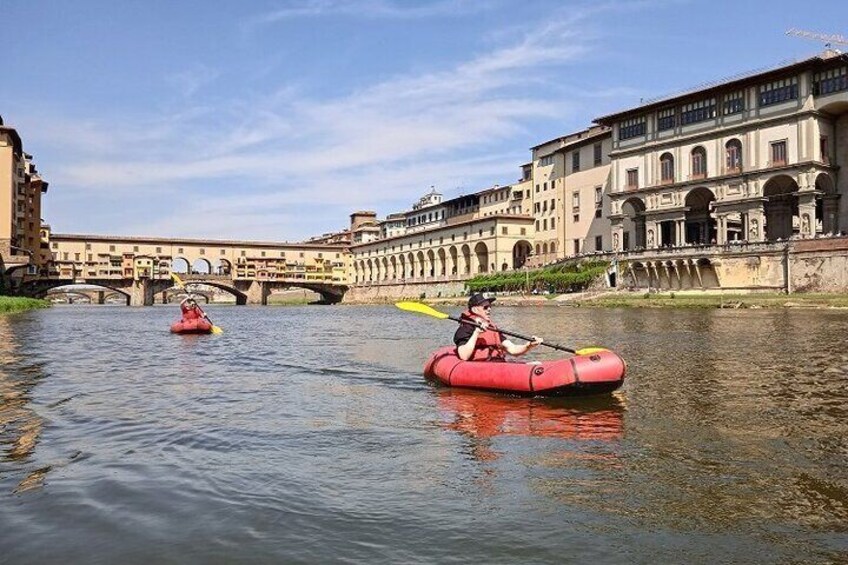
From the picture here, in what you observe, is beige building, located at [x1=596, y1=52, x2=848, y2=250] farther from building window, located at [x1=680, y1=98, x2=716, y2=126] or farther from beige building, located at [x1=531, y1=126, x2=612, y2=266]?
beige building, located at [x1=531, y1=126, x2=612, y2=266]

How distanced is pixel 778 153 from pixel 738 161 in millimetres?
3518

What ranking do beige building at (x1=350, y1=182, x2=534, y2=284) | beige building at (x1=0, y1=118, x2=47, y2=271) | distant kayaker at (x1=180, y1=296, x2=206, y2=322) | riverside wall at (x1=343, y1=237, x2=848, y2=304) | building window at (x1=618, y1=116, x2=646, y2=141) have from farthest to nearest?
beige building at (x1=350, y1=182, x2=534, y2=284) < beige building at (x1=0, y1=118, x2=47, y2=271) < building window at (x1=618, y1=116, x2=646, y2=141) < riverside wall at (x1=343, y1=237, x2=848, y2=304) < distant kayaker at (x1=180, y1=296, x2=206, y2=322)

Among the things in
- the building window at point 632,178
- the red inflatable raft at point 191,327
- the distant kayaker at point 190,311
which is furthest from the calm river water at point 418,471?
the building window at point 632,178

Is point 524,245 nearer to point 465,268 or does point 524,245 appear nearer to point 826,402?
point 465,268

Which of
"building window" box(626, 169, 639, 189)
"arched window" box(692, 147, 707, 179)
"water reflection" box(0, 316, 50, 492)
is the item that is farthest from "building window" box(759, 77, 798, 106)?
"water reflection" box(0, 316, 50, 492)

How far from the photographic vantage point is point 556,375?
41.4ft

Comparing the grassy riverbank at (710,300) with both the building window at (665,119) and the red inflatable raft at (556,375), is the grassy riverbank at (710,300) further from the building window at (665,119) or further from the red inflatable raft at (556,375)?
the red inflatable raft at (556,375)

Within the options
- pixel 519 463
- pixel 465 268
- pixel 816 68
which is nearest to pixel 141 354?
pixel 519 463

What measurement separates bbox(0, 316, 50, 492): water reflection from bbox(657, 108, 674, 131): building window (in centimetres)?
5797

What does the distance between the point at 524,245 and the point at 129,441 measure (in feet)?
281

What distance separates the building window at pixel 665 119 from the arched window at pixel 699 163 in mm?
3767

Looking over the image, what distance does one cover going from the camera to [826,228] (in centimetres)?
5684

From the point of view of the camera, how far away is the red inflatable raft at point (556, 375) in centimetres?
1247

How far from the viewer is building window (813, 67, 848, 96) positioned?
52500mm
